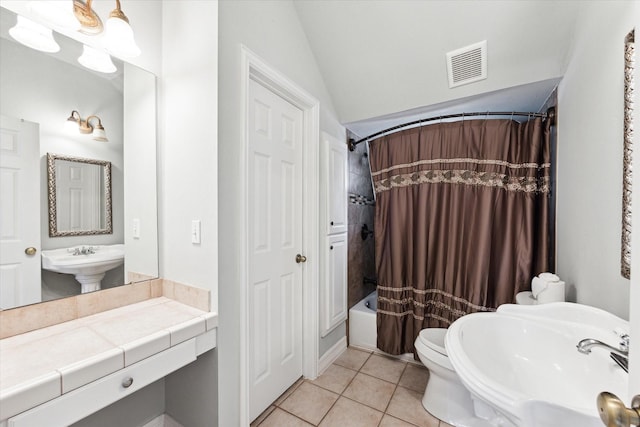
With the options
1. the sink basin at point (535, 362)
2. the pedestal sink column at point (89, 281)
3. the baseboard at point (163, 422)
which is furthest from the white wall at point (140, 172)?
the sink basin at point (535, 362)

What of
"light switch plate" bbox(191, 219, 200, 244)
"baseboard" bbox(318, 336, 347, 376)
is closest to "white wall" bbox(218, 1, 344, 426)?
"light switch plate" bbox(191, 219, 200, 244)

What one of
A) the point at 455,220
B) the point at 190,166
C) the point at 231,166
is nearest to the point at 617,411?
the point at 231,166

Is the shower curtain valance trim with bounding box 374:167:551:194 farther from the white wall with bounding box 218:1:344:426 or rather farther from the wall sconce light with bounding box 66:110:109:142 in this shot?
the wall sconce light with bounding box 66:110:109:142

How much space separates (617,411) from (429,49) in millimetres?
1930

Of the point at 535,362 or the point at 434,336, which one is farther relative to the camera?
the point at 434,336

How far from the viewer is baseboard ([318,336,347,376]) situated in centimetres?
206

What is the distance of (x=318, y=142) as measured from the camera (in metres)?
1.98

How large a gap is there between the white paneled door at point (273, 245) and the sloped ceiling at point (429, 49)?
0.57 meters

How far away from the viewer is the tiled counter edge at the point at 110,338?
0.79 m

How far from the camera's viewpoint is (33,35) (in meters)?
1.09

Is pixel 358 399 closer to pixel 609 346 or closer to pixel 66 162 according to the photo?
pixel 609 346

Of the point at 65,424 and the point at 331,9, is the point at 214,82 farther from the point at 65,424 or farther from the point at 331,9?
the point at 65,424

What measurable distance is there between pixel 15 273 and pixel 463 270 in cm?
250

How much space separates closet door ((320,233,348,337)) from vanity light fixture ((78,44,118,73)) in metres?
1.67
